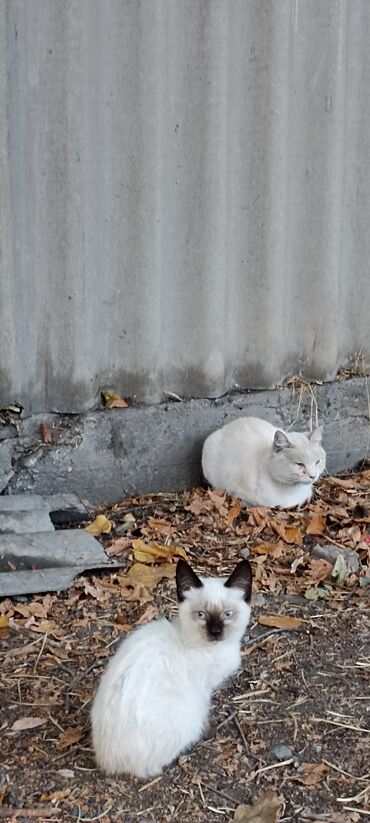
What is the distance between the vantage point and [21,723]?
3.94m

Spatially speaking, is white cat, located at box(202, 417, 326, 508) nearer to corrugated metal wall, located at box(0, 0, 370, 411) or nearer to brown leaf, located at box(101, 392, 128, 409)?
corrugated metal wall, located at box(0, 0, 370, 411)

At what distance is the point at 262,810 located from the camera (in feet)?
11.2

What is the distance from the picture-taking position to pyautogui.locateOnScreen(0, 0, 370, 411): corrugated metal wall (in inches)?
224

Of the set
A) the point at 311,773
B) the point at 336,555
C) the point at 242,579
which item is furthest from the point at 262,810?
the point at 336,555

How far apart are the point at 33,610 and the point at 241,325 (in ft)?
8.08

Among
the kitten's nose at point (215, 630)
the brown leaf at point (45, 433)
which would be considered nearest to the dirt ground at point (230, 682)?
the kitten's nose at point (215, 630)

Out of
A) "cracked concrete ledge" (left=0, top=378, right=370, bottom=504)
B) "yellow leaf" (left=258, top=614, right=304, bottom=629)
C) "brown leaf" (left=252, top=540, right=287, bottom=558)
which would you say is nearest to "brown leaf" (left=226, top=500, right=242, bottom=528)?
"brown leaf" (left=252, top=540, right=287, bottom=558)

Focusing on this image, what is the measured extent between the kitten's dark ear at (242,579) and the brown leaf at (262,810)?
27.3 inches

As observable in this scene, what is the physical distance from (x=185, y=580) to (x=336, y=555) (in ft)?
5.99

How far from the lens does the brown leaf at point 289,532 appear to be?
574 centimetres

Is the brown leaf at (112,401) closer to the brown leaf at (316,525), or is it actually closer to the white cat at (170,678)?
the brown leaf at (316,525)

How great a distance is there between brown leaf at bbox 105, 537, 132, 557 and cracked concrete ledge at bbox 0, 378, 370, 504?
0.72m

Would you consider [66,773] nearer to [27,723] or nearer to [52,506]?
[27,723]

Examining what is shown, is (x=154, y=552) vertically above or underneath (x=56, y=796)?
underneath
